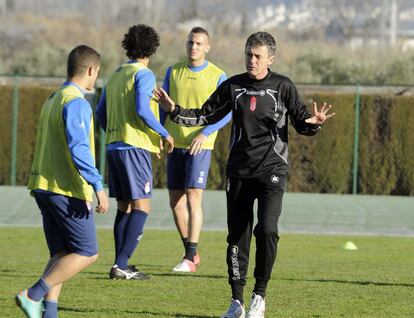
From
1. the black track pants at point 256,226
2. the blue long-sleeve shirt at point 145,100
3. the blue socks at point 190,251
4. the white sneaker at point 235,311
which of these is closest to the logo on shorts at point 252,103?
the black track pants at point 256,226

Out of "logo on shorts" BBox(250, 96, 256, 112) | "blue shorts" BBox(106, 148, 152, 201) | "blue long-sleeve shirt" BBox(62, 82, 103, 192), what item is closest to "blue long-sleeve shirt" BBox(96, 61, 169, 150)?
"blue shorts" BBox(106, 148, 152, 201)

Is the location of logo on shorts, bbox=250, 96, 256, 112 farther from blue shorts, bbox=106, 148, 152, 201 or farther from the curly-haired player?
blue shorts, bbox=106, 148, 152, 201

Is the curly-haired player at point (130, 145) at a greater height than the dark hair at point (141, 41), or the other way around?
the dark hair at point (141, 41)

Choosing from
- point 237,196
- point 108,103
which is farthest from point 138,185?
point 237,196

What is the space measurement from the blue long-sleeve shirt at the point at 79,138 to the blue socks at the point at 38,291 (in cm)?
71

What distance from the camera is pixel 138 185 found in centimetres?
998

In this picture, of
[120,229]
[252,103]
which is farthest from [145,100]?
[252,103]

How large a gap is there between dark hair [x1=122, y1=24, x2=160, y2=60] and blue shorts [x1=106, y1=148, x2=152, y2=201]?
862 mm

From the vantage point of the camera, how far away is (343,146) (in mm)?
23141

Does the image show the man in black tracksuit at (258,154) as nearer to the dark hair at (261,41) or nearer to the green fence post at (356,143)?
the dark hair at (261,41)

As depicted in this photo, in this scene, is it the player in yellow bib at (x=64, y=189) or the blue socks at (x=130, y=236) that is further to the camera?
the blue socks at (x=130, y=236)

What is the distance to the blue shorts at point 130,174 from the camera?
995 centimetres

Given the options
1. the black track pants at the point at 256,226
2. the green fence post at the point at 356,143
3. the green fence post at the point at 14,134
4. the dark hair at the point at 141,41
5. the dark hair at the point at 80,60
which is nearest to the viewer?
the dark hair at the point at 80,60

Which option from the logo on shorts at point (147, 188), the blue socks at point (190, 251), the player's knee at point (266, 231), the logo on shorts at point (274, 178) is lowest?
the blue socks at point (190, 251)
